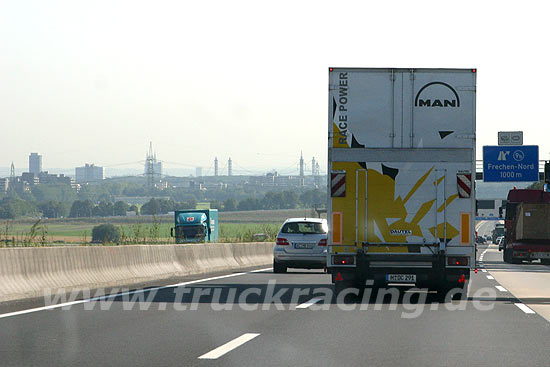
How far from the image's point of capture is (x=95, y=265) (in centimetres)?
1930

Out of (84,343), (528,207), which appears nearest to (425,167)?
(84,343)

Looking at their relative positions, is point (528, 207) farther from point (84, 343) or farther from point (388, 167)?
point (84, 343)

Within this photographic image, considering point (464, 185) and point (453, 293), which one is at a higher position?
point (464, 185)

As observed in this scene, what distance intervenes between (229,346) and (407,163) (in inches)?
266

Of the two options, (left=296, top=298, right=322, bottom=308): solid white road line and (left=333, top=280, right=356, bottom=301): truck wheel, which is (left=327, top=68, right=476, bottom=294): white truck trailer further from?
(left=296, top=298, right=322, bottom=308): solid white road line

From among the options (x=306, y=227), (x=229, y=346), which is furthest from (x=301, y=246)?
(x=229, y=346)

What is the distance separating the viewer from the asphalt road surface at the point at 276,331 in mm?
9508

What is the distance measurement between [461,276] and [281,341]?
6176 mm

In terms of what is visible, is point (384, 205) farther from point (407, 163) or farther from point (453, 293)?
point (453, 293)

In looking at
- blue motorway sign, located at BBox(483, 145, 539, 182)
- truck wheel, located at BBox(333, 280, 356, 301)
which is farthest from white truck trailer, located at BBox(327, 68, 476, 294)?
blue motorway sign, located at BBox(483, 145, 539, 182)

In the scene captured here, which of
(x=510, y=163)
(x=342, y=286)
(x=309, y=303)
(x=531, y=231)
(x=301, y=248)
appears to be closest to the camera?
(x=309, y=303)

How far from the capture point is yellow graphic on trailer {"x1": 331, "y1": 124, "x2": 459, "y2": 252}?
16203mm

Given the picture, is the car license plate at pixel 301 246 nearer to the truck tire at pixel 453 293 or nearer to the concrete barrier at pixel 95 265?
the concrete barrier at pixel 95 265

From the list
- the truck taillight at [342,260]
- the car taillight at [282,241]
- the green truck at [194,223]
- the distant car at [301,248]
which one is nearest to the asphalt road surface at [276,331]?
the truck taillight at [342,260]
